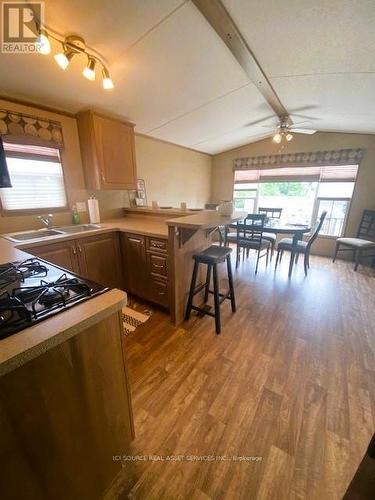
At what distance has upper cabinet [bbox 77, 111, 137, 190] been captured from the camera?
8.05 ft

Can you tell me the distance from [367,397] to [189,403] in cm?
123

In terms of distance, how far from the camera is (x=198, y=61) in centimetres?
191

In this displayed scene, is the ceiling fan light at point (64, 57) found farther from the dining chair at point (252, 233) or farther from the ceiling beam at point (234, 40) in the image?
the dining chair at point (252, 233)

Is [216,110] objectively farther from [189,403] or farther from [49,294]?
[189,403]

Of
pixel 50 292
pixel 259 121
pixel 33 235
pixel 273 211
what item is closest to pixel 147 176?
pixel 33 235

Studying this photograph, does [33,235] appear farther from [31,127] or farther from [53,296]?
[53,296]

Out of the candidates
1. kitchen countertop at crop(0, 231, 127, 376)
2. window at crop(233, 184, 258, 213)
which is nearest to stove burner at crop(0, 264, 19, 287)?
kitchen countertop at crop(0, 231, 127, 376)

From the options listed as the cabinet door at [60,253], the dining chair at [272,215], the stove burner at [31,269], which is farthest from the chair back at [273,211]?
the stove burner at [31,269]

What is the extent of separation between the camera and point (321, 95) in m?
2.48

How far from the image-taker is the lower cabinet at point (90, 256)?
198 cm

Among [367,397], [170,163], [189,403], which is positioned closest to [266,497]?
[189,403]

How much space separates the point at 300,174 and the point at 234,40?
342 cm

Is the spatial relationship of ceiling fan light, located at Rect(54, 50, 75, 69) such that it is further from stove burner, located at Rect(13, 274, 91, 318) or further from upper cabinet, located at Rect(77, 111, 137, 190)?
stove burner, located at Rect(13, 274, 91, 318)

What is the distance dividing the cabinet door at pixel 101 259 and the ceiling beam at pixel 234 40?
2085 millimetres
